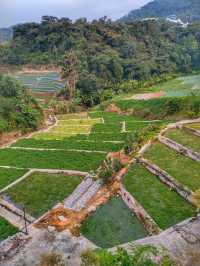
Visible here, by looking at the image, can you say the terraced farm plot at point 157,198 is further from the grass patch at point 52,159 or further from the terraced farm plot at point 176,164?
the grass patch at point 52,159

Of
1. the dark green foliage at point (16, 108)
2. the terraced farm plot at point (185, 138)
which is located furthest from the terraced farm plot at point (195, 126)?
the dark green foliage at point (16, 108)

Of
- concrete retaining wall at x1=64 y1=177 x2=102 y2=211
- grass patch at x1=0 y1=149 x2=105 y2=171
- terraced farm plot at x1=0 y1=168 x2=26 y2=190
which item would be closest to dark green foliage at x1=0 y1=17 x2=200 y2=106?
grass patch at x1=0 y1=149 x2=105 y2=171

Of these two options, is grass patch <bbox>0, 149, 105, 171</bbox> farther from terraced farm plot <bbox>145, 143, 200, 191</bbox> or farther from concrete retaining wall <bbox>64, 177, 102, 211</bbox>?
terraced farm plot <bbox>145, 143, 200, 191</bbox>

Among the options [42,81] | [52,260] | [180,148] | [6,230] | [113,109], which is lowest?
[52,260]

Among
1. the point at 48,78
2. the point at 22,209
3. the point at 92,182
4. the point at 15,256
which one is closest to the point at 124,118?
the point at 92,182

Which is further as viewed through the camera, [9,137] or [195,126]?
[9,137]

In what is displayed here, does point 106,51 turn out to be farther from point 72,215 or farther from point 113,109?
point 72,215

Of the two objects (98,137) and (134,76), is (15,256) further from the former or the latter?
(134,76)

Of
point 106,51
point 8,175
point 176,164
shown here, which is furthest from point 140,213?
point 106,51
